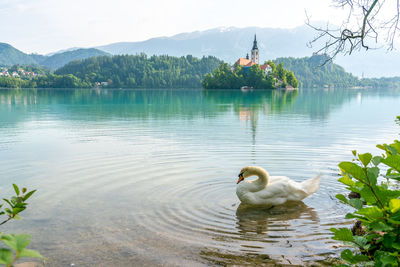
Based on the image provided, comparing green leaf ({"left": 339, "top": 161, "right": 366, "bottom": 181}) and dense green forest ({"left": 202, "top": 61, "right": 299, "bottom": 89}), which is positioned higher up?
dense green forest ({"left": 202, "top": 61, "right": 299, "bottom": 89})

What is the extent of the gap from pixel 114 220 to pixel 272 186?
4522mm

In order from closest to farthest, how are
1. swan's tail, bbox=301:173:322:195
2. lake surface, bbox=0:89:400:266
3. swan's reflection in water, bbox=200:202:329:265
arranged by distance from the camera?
swan's reflection in water, bbox=200:202:329:265 < lake surface, bbox=0:89:400:266 < swan's tail, bbox=301:173:322:195

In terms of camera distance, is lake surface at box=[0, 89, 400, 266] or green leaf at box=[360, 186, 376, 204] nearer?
green leaf at box=[360, 186, 376, 204]

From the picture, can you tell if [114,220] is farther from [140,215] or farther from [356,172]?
[356,172]

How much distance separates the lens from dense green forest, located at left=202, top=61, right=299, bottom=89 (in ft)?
539

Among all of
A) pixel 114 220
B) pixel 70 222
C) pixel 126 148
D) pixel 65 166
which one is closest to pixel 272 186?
pixel 114 220

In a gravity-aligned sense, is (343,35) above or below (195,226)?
above

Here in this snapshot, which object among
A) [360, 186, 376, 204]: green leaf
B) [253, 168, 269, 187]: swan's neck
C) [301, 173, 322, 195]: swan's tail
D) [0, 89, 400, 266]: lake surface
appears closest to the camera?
[360, 186, 376, 204]: green leaf

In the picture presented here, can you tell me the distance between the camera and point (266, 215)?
32.1 ft

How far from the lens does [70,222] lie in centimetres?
906

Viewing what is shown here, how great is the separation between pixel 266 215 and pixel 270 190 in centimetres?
76

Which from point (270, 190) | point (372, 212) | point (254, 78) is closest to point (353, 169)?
point (372, 212)

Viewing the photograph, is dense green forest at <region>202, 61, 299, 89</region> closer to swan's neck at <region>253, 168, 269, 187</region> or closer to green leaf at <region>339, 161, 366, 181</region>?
swan's neck at <region>253, 168, 269, 187</region>

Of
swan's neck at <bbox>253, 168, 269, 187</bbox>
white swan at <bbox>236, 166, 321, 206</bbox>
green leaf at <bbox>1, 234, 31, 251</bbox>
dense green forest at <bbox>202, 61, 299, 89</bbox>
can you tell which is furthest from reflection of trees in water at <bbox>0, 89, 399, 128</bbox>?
dense green forest at <bbox>202, 61, 299, 89</bbox>
